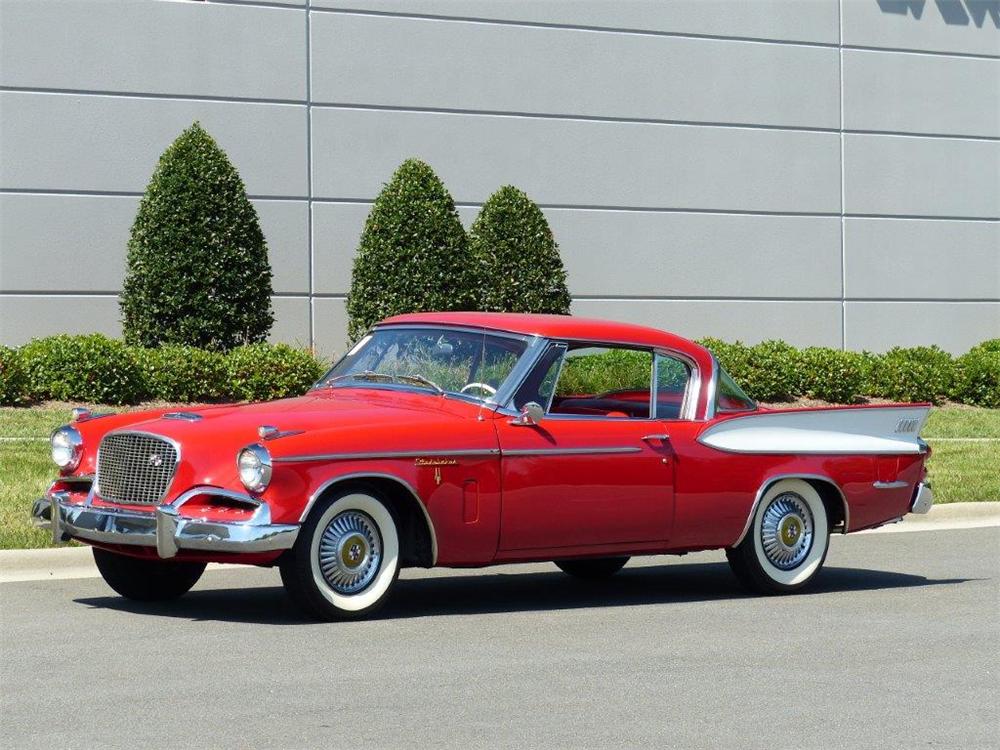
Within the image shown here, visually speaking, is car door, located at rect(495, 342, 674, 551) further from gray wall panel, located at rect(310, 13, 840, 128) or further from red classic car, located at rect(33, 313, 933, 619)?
gray wall panel, located at rect(310, 13, 840, 128)

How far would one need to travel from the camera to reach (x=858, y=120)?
2719 centimetres

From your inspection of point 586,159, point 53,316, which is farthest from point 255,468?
point 586,159

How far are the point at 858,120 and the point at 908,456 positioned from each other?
17.1m

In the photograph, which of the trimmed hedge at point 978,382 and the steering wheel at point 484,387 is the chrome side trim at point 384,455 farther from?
the trimmed hedge at point 978,382

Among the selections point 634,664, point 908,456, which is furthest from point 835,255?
point 634,664

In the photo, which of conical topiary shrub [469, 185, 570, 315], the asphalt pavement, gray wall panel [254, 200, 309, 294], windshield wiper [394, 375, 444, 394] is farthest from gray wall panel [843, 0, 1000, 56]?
windshield wiper [394, 375, 444, 394]

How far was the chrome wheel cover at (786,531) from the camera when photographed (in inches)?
413

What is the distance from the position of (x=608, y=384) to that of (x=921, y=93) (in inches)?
744

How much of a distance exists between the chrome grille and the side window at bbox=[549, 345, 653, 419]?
94.5 inches

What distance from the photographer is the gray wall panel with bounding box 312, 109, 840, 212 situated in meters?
23.8

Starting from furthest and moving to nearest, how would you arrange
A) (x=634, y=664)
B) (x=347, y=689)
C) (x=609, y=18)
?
(x=609, y=18), (x=634, y=664), (x=347, y=689)

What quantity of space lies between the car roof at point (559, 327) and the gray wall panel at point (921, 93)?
1763 cm

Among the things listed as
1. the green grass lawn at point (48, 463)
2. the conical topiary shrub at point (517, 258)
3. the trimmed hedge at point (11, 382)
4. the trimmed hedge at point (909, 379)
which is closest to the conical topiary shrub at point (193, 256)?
the trimmed hedge at point (11, 382)

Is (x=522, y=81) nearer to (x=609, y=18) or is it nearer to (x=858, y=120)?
(x=609, y=18)
